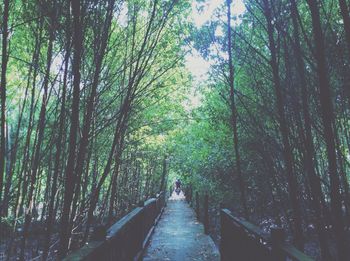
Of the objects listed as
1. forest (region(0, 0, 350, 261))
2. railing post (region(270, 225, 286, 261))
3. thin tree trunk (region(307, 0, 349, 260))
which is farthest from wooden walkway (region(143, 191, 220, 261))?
thin tree trunk (region(307, 0, 349, 260))

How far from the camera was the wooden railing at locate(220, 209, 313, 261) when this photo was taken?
2.16 metres

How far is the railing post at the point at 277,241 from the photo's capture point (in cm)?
224

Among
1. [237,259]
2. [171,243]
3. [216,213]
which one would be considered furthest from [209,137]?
[237,259]

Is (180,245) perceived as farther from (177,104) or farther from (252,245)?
(177,104)

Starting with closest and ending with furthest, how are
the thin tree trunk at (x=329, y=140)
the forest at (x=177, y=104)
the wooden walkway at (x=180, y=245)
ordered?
the thin tree trunk at (x=329, y=140) < the forest at (x=177, y=104) < the wooden walkway at (x=180, y=245)

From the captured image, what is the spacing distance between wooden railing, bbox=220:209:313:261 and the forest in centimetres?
34

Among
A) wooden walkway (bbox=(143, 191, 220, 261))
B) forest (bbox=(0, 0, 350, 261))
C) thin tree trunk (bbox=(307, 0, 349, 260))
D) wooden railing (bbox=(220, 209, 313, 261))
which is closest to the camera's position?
thin tree trunk (bbox=(307, 0, 349, 260))

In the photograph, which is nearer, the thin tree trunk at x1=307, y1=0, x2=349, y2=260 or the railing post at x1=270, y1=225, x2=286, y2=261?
the thin tree trunk at x1=307, y1=0, x2=349, y2=260

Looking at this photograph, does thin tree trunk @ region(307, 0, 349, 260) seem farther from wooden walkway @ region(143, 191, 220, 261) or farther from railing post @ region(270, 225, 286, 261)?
wooden walkway @ region(143, 191, 220, 261)

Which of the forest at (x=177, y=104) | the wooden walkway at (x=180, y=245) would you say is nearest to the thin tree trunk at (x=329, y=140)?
the forest at (x=177, y=104)

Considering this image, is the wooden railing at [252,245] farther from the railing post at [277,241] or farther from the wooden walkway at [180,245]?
the wooden walkway at [180,245]

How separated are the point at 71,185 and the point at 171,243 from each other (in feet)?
16.2

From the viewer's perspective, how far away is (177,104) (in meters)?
10.6

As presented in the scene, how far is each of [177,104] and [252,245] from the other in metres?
7.89
